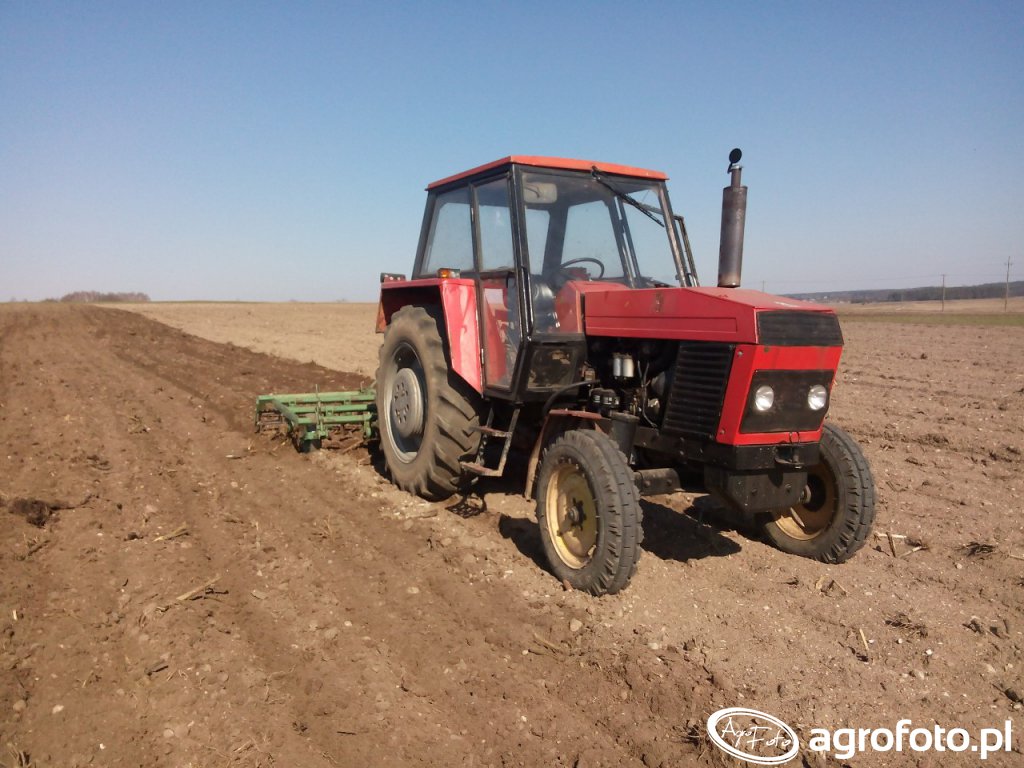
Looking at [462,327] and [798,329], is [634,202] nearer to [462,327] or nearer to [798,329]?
[462,327]

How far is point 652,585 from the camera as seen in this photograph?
150 inches

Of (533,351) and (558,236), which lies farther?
(558,236)

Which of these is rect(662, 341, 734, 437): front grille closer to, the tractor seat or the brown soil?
the brown soil

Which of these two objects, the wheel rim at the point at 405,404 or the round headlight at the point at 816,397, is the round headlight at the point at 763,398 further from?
the wheel rim at the point at 405,404

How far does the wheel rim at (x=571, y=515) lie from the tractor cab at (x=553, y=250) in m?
0.62

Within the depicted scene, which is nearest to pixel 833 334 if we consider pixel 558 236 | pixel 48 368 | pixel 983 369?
pixel 558 236

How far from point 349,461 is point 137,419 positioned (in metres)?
2.75

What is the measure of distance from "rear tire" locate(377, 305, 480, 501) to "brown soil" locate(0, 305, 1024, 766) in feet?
0.71

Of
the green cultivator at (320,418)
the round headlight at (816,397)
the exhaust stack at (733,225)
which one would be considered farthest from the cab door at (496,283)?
the green cultivator at (320,418)

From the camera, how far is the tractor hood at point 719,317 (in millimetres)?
3436

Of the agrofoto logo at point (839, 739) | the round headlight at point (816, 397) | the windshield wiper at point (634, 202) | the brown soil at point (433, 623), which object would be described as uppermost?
the windshield wiper at point (634, 202)

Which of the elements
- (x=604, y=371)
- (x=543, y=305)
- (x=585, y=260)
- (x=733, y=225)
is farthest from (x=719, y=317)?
(x=585, y=260)

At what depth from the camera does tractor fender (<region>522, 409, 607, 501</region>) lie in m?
4.16

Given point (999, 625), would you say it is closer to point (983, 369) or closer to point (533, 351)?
point (533, 351)
